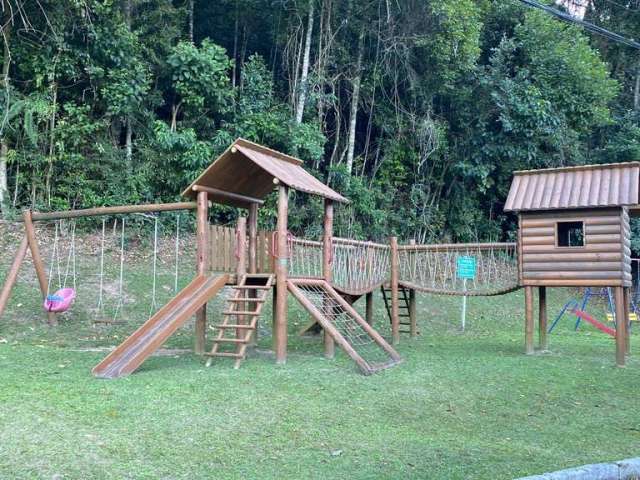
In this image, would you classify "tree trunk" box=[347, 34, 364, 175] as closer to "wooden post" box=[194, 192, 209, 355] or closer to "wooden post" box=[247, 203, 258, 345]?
"wooden post" box=[247, 203, 258, 345]

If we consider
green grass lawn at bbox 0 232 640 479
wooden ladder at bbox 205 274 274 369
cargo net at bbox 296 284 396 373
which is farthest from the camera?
cargo net at bbox 296 284 396 373

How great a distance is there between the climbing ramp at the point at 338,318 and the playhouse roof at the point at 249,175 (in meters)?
1.39

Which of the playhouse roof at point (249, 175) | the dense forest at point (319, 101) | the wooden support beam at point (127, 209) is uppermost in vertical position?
the dense forest at point (319, 101)

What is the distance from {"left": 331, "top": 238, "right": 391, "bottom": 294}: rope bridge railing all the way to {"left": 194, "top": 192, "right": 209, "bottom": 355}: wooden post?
2089mm

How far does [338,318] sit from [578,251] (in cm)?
401

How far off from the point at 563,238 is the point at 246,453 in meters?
8.95

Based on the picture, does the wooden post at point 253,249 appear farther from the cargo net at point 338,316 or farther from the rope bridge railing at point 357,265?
the rope bridge railing at point 357,265

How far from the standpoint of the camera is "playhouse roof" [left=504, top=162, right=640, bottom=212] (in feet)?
35.6

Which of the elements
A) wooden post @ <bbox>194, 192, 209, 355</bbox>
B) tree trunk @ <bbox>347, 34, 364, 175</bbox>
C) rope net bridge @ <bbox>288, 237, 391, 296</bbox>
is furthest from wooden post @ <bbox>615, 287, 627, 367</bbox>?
tree trunk @ <bbox>347, 34, 364, 175</bbox>

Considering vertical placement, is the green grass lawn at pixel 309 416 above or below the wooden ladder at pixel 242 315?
below

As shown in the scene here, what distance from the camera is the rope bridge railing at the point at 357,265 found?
1170 cm

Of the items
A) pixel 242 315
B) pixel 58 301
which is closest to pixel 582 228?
pixel 242 315

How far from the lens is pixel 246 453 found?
5.25m

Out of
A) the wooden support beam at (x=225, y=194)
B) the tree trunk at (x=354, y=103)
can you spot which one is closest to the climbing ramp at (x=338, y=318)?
the wooden support beam at (x=225, y=194)
